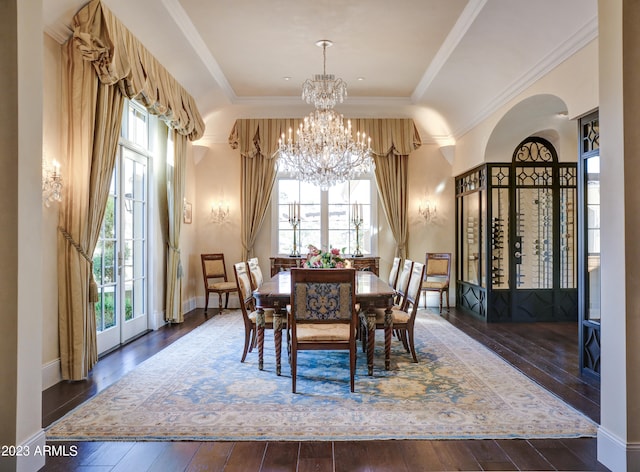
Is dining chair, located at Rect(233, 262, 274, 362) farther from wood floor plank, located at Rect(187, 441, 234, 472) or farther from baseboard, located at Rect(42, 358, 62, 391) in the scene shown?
baseboard, located at Rect(42, 358, 62, 391)

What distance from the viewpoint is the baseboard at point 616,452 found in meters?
2.05

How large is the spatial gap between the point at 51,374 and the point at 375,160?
5.68 meters

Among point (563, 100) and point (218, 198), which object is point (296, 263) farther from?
point (563, 100)

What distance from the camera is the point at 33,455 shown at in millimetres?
2109

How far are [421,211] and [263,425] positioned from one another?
5501 mm

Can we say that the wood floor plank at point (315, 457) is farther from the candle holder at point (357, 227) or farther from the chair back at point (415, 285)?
the candle holder at point (357, 227)

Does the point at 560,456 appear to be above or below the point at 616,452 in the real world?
below

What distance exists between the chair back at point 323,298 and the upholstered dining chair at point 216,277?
143 inches

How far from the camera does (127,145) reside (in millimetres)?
4773

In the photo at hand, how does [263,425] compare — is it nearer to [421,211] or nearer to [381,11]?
[381,11]

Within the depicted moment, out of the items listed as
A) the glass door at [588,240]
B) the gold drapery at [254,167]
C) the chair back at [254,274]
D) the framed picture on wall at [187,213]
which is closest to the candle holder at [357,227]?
the gold drapery at [254,167]

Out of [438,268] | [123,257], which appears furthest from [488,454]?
[438,268]

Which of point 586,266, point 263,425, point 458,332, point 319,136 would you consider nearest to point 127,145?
point 319,136

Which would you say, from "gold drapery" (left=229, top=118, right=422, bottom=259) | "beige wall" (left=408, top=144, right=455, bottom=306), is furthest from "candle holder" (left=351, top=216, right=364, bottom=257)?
"beige wall" (left=408, top=144, right=455, bottom=306)
